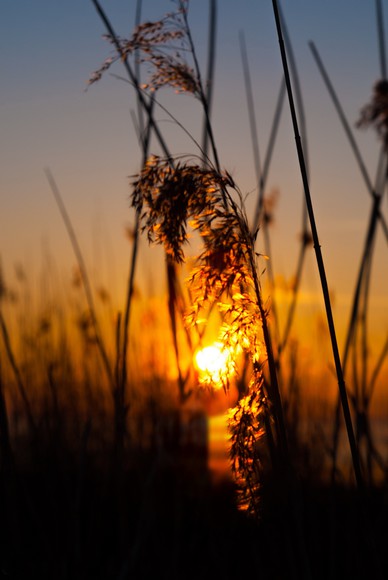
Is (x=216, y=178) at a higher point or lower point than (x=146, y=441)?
lower

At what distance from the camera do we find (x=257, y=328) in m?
0.82

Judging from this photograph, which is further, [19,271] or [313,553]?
[19,271]

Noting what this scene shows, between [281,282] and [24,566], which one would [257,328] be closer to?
[24,566]

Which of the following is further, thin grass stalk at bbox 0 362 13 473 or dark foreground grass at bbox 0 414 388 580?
dark foreground grass at bbox 0 414 388 580

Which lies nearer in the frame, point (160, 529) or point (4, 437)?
point (4, 437)

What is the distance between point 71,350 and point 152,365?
563 mm

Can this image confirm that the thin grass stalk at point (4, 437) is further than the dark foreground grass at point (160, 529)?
No

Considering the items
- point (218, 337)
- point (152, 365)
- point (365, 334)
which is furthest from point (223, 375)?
point (152, 365)

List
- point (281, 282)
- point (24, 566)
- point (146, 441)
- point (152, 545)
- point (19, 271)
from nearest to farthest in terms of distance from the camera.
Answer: point (24, 566) → point (152, 545) → point (281, 282) → point (146, 441) → point (19, 271)

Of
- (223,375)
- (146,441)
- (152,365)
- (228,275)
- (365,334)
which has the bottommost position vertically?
(223,375)

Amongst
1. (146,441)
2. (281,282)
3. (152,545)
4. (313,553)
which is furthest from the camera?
(146,441)

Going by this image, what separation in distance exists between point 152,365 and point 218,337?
350 cm

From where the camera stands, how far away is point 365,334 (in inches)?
82.7

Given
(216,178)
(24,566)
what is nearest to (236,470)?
(216,178)
